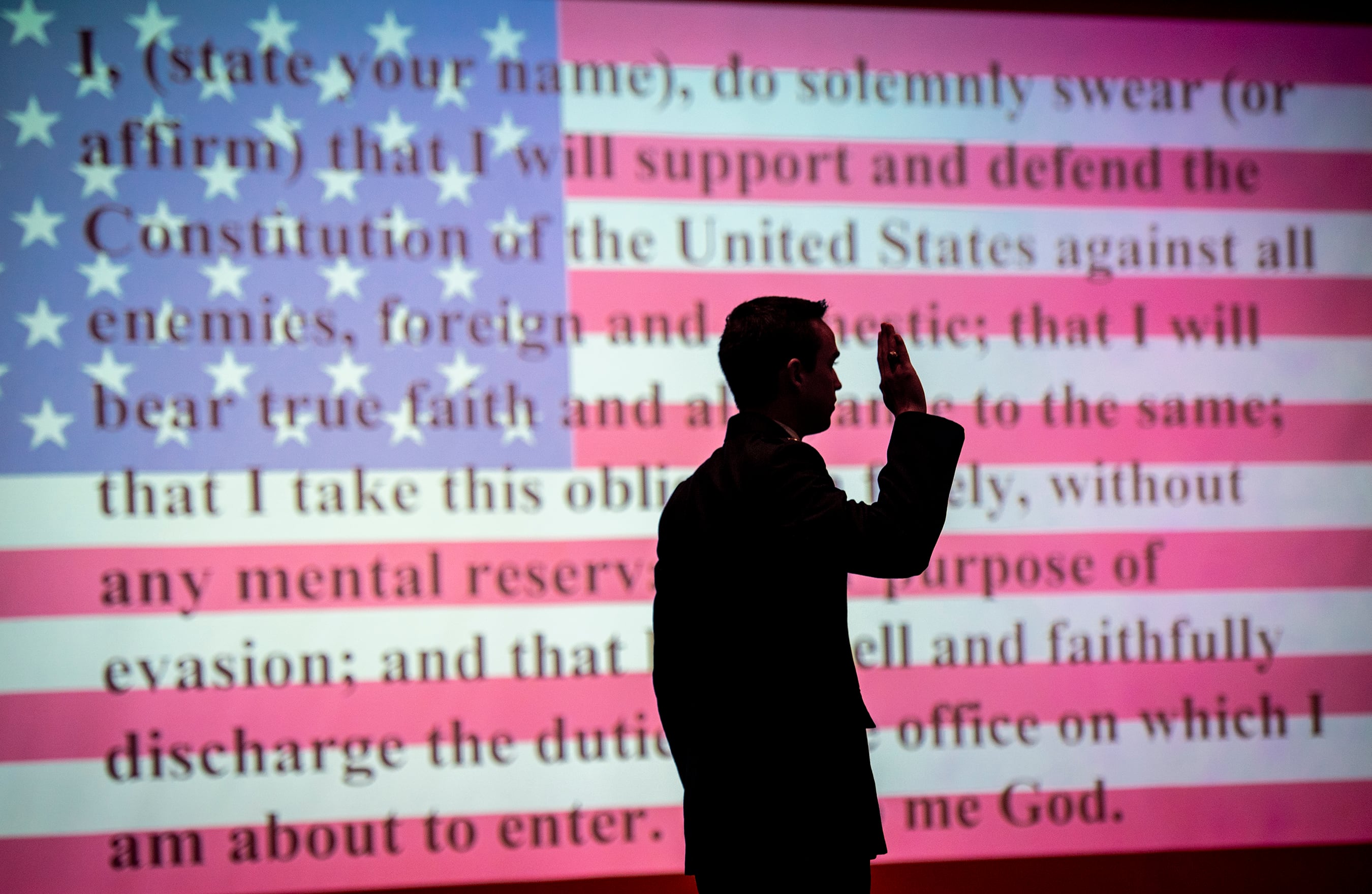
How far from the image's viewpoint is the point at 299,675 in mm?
2586

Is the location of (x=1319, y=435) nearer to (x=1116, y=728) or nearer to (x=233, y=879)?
(x=1116, y=728)

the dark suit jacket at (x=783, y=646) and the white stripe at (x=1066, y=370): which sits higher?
the white stripe at (x=1066, y=370)

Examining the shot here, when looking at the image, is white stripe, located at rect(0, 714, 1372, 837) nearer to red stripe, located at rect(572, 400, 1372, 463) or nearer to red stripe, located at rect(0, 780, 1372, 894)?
red stripe, located at rect(0, 780, 1372, 894)

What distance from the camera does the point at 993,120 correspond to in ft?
9.45

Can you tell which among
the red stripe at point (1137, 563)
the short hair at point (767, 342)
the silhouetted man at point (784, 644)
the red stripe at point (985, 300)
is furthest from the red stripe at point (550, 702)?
the short hair at point (767, 342)

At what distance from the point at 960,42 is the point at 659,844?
1.92 m

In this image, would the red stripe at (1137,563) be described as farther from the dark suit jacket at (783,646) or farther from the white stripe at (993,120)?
the dark suit jacket at (783,646)

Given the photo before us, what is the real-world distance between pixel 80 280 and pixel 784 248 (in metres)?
1.49

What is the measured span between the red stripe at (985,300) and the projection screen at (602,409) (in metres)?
0.01

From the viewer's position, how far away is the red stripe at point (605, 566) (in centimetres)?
255

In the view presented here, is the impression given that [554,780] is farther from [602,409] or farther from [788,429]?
[788,429]

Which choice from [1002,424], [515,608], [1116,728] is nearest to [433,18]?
[515,608]

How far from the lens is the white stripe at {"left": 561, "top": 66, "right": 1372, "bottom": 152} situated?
278 centimetres

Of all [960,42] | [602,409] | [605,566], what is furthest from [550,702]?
[960,42]
